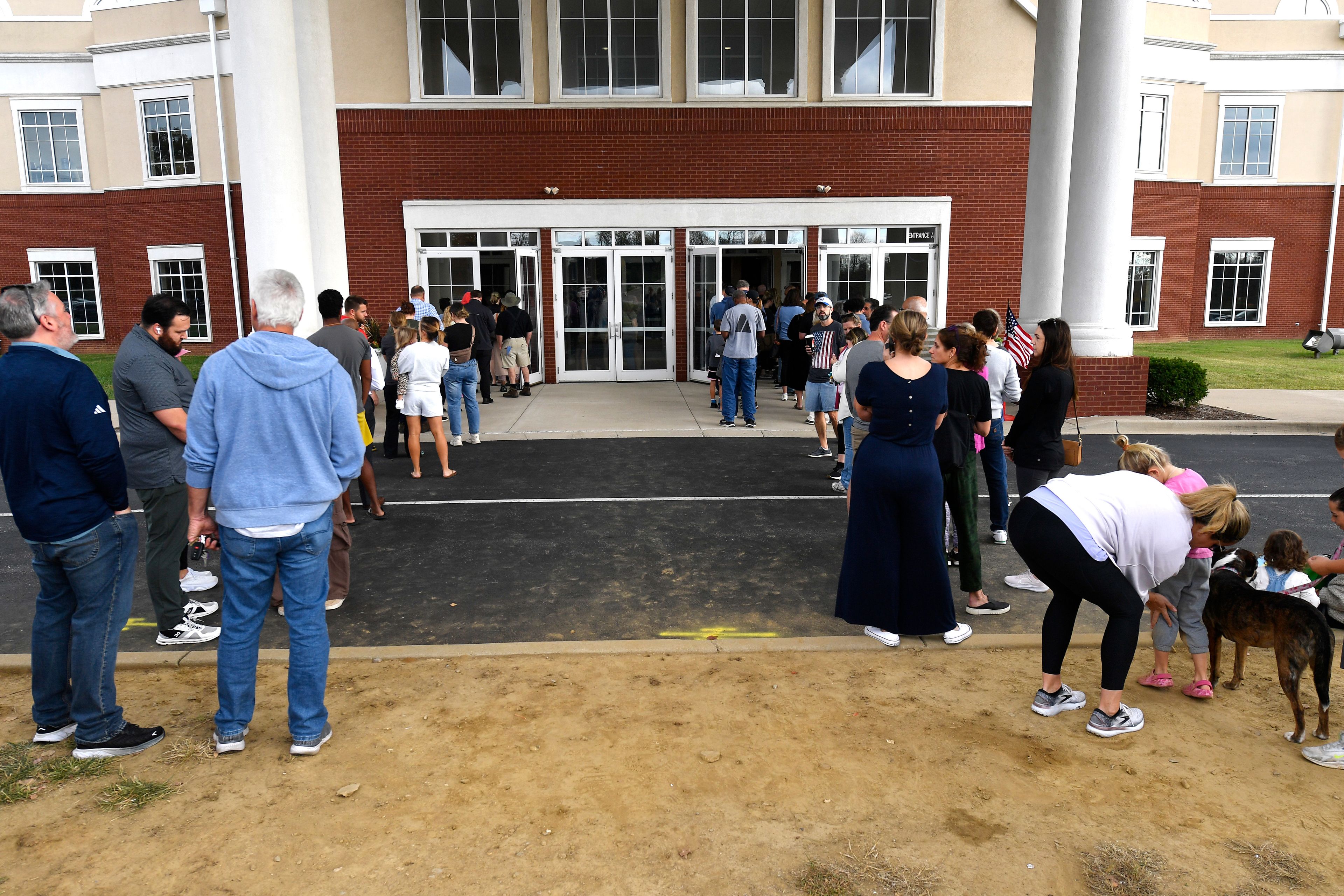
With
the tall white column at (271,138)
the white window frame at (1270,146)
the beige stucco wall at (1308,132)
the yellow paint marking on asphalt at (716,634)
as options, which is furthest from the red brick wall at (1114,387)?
the beige stucco wall at (1308,132)

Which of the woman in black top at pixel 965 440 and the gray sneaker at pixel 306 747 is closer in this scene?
the gray sneaker at pixel 306 747

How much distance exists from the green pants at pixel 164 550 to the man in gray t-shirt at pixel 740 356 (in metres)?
8.17

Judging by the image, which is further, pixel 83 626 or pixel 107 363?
pixel 107 363

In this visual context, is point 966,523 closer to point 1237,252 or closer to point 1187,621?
point 1187,621

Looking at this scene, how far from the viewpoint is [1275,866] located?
10.6 feet

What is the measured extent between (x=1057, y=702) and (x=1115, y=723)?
273mm

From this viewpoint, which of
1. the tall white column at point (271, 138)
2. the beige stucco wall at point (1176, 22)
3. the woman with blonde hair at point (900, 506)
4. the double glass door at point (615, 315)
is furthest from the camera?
the beige stucco wall at point (1176, 22)

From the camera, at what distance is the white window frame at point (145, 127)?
21.4 meters

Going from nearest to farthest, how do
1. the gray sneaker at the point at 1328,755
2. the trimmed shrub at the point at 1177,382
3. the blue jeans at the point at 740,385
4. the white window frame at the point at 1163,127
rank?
the gray sneaker at the point at 1328,755, the blue jeans at the point at 740,385, the trimmed shrub at the point at 1177,382, the white window frame at the point at 1163,127

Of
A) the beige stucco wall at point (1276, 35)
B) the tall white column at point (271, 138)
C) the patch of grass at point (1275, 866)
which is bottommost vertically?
the patch of grass at point (1275, 866)

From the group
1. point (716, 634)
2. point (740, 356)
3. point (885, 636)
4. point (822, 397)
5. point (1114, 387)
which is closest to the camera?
point (885, 636)

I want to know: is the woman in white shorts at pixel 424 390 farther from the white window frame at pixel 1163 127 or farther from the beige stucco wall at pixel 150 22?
the white window frame at pixel 1163 127

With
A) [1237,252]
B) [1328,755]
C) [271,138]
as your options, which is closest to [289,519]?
[1328,755]

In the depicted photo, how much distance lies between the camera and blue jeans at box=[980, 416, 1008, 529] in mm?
7227
